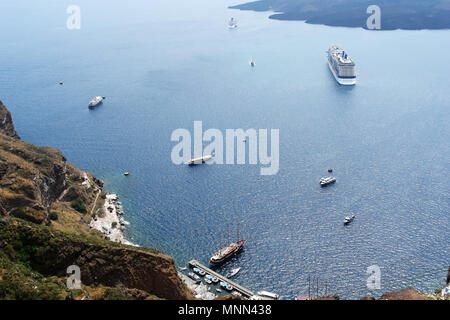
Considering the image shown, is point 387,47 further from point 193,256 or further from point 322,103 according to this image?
point 193,256

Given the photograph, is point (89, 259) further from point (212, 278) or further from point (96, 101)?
point (96, 101)

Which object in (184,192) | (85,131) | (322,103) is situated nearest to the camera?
(184,192)

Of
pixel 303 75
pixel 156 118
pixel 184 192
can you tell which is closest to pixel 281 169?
pixel 184 192

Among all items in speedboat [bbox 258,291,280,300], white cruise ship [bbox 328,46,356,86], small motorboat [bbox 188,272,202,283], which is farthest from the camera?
white cruise ship [bbox 328,46,356,86]

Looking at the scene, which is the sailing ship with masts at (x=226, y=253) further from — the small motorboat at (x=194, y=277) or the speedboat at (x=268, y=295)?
the speedboat at (x=268, y=295)

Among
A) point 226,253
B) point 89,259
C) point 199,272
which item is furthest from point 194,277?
point 89,259

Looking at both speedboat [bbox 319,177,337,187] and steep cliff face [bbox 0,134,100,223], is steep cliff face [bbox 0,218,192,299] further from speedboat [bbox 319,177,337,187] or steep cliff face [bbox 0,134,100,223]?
speedboat [bbox 319,177,337,187]

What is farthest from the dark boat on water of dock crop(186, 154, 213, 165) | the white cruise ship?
the white cruise ship
